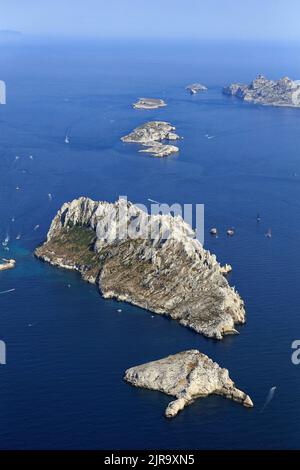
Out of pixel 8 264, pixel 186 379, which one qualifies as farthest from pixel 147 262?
pixel 186 379

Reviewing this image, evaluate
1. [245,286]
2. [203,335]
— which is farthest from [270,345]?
[245,286]

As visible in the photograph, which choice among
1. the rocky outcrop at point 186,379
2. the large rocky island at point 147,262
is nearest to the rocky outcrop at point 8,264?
the large rocky island at point 147,262

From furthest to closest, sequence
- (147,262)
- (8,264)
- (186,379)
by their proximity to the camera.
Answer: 1. (8,264)
2. (147,262)
3. (186,379)

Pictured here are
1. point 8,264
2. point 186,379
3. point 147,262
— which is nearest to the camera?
Answer: point 186,379

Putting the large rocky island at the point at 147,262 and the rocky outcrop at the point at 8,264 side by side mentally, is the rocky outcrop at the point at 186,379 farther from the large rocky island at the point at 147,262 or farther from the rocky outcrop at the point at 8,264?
the rocky outcrop at the point at 8,264

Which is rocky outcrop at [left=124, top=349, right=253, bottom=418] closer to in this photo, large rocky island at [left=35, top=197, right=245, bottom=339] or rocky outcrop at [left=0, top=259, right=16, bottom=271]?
large rocky island at [left=35, top=197, right=245, bottom=339]

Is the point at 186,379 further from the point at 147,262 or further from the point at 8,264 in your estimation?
the point at 8,264
